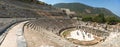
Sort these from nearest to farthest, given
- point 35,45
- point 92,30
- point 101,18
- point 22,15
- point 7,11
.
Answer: point 35,45 < point 7,11 < point 22,15 < point 92,30 < point 101,18

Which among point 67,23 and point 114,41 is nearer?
point 114,41

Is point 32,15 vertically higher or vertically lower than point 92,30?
higher

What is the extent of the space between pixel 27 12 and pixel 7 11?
1040 centimetres

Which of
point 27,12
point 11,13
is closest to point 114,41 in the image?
point 11,13

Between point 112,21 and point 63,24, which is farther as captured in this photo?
point 112,21

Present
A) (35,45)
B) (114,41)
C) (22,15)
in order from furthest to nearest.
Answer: (22,15) < (114,41) < (35,45)

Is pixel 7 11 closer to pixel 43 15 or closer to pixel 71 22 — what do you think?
pixel 43 15

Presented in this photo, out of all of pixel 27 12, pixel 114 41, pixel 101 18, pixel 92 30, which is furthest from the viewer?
pixel 101 18

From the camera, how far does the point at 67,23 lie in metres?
62.8

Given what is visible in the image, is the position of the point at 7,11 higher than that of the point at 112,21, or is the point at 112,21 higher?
the point at 7,11

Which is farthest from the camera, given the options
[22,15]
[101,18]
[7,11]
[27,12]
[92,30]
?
[101,18]

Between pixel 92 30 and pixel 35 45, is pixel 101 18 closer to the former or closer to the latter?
pixel 92 30

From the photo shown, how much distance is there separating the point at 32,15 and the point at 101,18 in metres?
35.9

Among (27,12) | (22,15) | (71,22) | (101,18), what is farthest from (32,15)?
(101,18)
